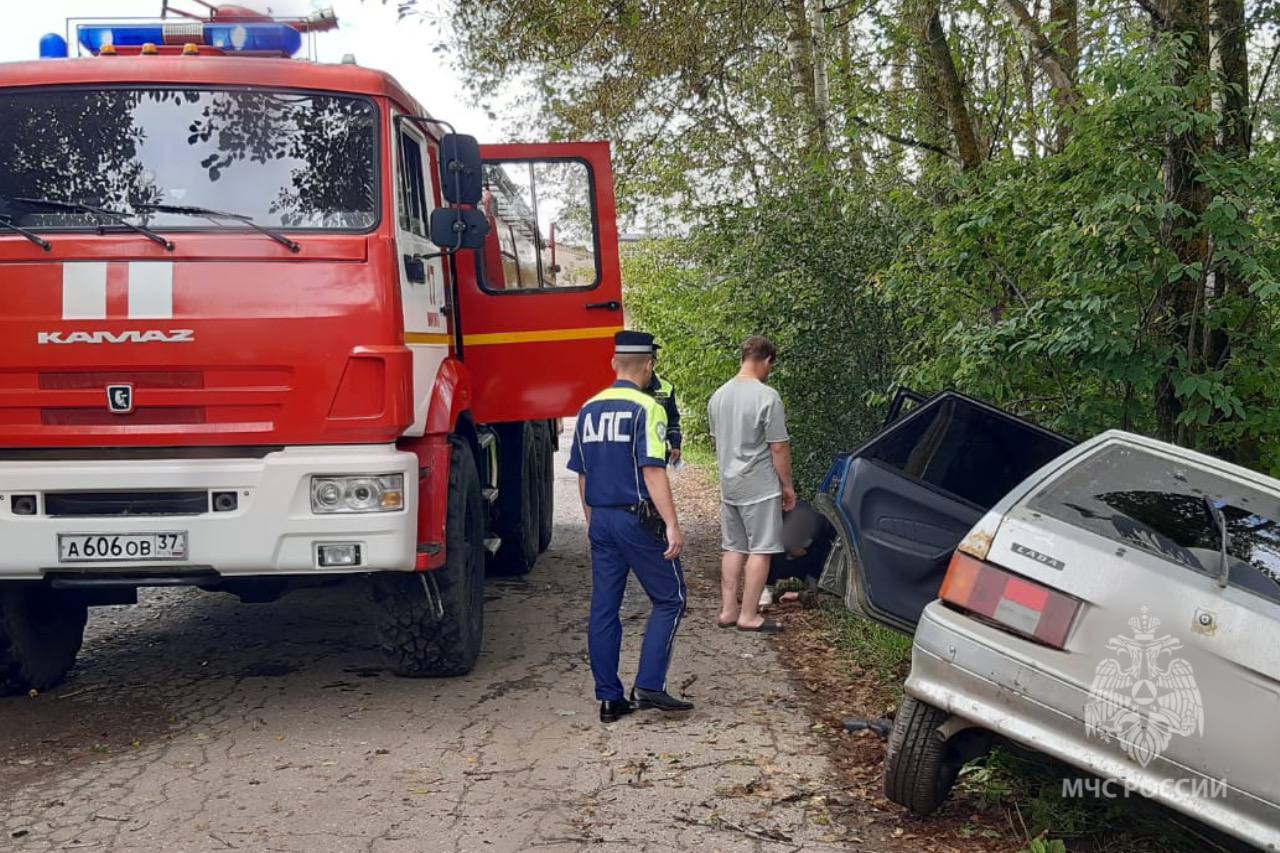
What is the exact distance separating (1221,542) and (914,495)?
1595 millimetres

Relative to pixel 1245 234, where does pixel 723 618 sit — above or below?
below

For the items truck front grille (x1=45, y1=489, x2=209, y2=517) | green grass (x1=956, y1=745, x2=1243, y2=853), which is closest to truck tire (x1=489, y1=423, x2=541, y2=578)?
truck front grille (x1=45, y1=489, x2=209, y2=517)

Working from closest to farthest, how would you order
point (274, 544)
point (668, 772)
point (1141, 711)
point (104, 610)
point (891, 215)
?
point (1141, 711) < point (668, 772) < point (274, 544) < point (104, 610) < point (891, 215)

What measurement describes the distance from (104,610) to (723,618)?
4.09 m

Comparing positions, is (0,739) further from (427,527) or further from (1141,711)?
(1141,711)

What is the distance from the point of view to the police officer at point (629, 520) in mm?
5586

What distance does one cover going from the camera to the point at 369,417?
5.38m

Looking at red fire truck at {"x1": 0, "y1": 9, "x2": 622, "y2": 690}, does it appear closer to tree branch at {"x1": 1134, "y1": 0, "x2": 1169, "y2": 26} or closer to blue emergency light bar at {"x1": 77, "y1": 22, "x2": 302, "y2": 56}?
blue emergency light bar at {"x1": 77, "y1": 22, "x2": 302, "y2": 56}

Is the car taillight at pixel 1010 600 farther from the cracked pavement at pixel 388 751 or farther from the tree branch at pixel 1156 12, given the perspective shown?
the tree branch at pixel 1156 12

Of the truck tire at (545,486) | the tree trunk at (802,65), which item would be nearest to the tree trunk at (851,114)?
the tree trunk at (802,65)

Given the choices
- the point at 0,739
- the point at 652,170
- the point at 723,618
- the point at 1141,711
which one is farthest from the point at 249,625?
the point at 652,170

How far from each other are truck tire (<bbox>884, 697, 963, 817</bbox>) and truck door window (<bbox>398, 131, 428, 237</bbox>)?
10.3 ft

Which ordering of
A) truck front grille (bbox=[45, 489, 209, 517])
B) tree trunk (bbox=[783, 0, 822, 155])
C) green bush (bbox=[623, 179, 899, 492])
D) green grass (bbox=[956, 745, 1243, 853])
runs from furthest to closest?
tree trunk (bbox=[783, 0, 822, 155]) < green bush (bbox=[623, 179, 899, 492]) < truck front grille (bbox=[45, 489, 209, 517]) < green grass (bbox=[956, 745, 1243, 853])

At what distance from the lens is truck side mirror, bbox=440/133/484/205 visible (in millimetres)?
5898
